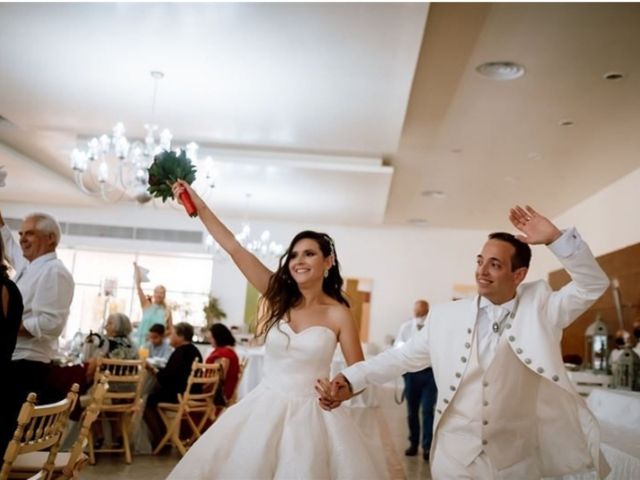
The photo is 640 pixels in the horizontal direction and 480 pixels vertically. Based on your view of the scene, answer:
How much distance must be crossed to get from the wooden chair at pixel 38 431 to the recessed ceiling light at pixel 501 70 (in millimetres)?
4787

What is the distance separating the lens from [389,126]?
7.45m

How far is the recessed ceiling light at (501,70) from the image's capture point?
601 cm

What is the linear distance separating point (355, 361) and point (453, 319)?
1.47 ft

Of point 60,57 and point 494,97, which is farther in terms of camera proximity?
point 494,97

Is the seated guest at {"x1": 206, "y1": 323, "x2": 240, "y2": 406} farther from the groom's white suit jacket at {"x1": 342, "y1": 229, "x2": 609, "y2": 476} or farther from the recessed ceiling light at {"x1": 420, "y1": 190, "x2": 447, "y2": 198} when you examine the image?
the recessed ceiling light at {"x1": 420, "y1": 190, "x2": 447, "y2": 198}

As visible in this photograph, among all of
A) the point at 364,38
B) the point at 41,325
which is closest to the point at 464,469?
the point at 41,325

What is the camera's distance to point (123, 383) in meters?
6.00

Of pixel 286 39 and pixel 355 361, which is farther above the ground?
pixel 286 39

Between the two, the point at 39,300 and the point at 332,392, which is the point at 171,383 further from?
the point at 332,392

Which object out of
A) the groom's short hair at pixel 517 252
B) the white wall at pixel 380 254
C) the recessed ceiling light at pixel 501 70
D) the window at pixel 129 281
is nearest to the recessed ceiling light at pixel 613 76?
the recessed ceiling light at pixel 501 70

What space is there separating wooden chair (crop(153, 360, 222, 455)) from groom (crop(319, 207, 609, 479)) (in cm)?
405

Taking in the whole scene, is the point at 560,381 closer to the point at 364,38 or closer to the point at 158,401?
the point at 364,38

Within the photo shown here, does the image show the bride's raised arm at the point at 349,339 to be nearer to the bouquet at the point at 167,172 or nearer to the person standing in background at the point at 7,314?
the bouquet at the point at 167,172

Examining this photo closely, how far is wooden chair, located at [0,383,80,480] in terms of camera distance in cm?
213
